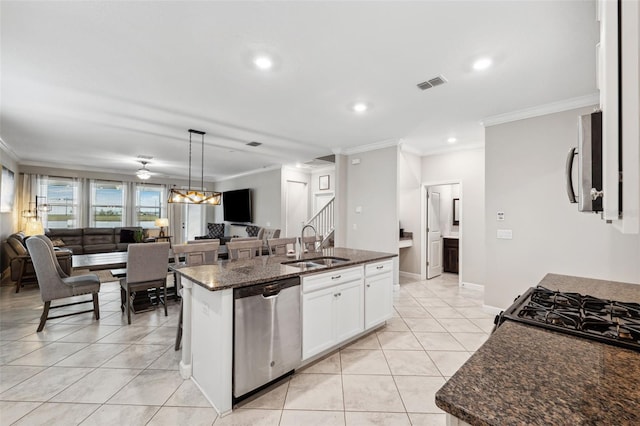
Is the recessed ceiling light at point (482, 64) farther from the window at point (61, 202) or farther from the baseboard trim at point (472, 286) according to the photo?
the window at point (61, 202)

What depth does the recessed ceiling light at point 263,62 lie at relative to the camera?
8.12 feet

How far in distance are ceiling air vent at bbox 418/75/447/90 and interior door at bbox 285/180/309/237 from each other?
5.31m

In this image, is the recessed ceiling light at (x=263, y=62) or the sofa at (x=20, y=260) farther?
the sofa at (x=20, y=260)

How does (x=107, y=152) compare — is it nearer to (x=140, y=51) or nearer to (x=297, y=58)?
(x=140, y=51)

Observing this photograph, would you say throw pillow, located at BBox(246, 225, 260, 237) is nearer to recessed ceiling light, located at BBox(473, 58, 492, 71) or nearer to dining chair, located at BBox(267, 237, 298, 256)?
dining chair, located at BBox(267, 237, 298, 256)

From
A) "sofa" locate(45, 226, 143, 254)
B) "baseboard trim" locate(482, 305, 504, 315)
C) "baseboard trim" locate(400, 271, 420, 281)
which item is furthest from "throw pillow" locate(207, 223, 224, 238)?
"baseboard trim" locate(482, 305, 504, 315)

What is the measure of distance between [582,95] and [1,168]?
30.2 ft

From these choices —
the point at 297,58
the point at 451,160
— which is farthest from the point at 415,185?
the point at 297,58

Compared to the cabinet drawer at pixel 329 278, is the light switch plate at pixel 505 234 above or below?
above

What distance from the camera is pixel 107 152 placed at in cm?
612

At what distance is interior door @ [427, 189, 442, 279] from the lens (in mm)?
6027

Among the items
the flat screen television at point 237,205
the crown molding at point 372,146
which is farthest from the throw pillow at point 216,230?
the crown molding at point 372,146

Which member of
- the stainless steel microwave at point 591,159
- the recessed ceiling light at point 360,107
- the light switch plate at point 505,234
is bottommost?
the light switch plate at point 505,234

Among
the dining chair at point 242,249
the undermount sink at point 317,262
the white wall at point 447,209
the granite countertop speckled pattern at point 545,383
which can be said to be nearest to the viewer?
the granite countertop speckled pattern at point 545,383
